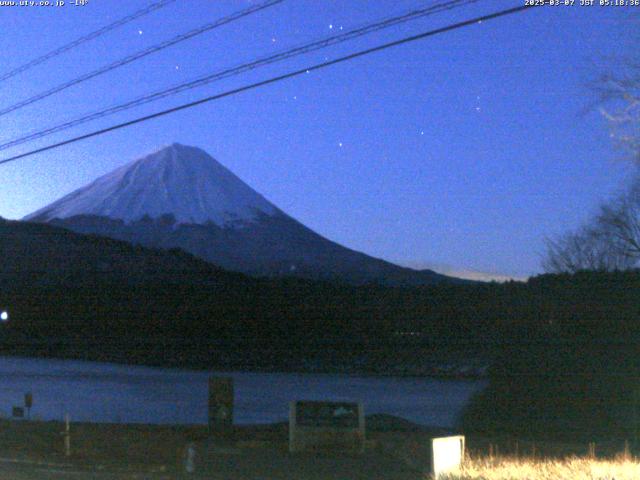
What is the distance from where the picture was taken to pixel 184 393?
4009cm

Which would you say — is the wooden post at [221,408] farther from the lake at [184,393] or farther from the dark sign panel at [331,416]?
the lake at [184,393]

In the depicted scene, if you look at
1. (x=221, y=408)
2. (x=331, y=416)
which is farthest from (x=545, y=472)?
(x=221, y=408)

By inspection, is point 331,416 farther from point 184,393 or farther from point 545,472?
point 184,393

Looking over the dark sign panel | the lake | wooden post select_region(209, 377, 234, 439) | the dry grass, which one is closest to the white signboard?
the dry grass

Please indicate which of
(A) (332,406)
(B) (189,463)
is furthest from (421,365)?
(B) (189,463)

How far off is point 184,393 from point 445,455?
29.6m

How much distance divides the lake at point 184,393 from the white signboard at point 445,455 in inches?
651

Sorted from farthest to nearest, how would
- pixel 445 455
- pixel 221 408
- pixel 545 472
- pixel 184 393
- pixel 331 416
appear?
pixel 184 393 → pixel 221 408 → pixel 331 416 → pixel 445 455 → pixel 545 472

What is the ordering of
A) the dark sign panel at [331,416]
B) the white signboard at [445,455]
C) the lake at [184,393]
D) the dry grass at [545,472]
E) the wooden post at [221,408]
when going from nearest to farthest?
the dry grass at [545,472]
the white signboard at [445,455]
the dark sign panel at [331,416]
the wooden post at [221,408]
the lake at [184,393]

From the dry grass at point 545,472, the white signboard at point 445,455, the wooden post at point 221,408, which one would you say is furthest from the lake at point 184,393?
the white signboard at point 445,455

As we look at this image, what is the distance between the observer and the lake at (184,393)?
31109 millimetres

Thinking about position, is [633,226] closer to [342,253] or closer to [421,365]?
[421,365]

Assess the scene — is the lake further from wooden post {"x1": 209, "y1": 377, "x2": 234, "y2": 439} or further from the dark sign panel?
the dark sign panel

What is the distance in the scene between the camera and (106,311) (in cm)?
7338
